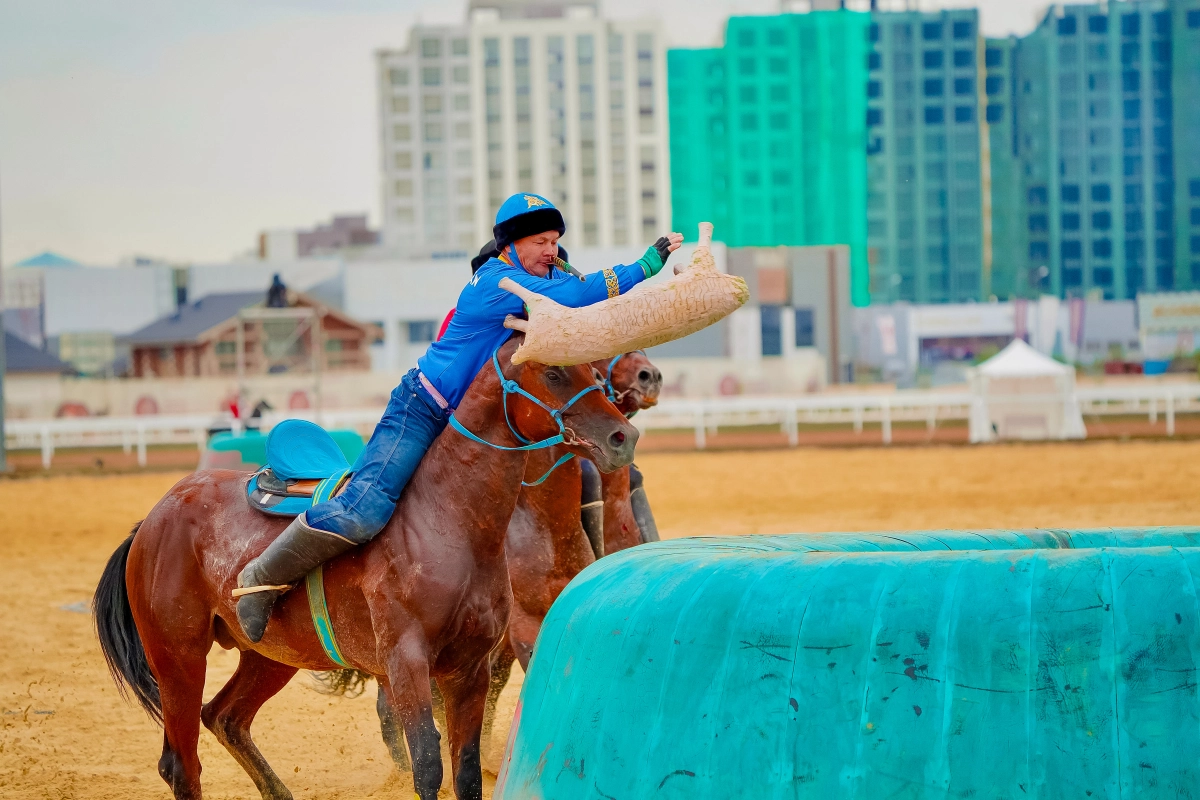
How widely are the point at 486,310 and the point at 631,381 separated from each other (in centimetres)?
135

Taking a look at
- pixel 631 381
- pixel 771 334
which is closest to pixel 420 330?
pixel 771 334

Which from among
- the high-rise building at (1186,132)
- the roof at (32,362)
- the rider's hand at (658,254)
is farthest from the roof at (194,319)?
the high-rise building at (1186,132)

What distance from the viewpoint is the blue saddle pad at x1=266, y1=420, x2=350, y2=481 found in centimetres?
471

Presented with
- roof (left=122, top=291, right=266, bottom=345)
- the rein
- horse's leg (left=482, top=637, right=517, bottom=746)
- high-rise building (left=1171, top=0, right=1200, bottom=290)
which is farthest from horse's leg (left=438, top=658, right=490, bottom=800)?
high-rise building (left=1171, top=0, right=1200, bottom=290)

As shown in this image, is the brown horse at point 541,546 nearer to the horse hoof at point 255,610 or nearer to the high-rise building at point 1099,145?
the horse hoof at point 255,610

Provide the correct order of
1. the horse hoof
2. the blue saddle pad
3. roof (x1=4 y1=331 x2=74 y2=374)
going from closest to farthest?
1. the horse hoof
2. the blue saddle pad
3. roof (x1=4 y1=331 x2=74 y2=374)

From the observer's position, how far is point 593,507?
17.8 ft

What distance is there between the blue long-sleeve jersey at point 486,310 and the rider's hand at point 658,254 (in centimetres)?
3

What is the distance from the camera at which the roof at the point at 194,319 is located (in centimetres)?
4969

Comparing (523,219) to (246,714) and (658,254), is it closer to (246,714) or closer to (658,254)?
(658,254)

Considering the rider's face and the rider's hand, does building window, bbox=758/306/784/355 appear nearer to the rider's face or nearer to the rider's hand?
the rider's face

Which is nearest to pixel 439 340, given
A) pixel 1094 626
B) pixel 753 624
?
pixel 753 624

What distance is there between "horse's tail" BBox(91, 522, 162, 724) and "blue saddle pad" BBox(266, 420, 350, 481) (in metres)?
0.75

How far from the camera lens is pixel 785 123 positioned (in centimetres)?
9206
